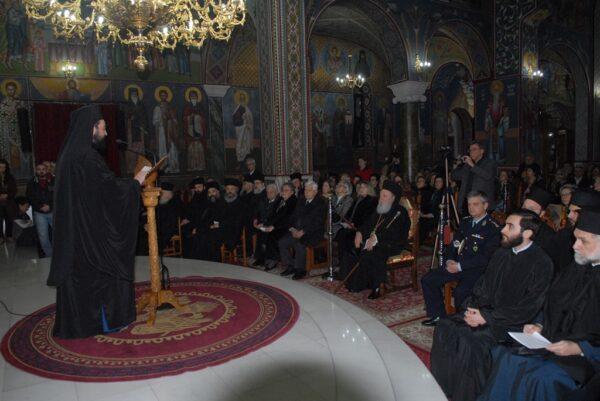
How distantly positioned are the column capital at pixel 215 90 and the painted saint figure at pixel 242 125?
1.04m

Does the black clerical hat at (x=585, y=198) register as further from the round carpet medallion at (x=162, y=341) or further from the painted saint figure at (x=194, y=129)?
the painted saint figure at (x=194, y=129)

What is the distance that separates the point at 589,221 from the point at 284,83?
24.2ft

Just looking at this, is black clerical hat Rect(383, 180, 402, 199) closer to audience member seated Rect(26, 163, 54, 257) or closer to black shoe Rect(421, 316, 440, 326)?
black shoe Rect(421, 316, 440, 326)

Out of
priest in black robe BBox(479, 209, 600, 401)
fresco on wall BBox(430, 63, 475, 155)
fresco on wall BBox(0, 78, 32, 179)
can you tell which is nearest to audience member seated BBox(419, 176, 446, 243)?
priest in black robe BBox(479, 209, 600, 401)

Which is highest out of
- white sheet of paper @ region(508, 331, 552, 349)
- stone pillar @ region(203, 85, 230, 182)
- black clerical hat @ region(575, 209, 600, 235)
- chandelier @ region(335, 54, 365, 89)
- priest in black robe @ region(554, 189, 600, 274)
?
chandelier @ region(335, 54, 365, 89)

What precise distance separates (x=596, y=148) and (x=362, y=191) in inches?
609

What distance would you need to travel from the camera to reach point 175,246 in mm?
8484

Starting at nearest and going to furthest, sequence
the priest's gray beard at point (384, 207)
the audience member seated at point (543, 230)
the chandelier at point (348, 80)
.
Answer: the audience member seated at point (543, 230), the priest's gray beard at point (384, 207), the chandelier at point (348, 80)

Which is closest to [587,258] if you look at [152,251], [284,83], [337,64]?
[152,251]

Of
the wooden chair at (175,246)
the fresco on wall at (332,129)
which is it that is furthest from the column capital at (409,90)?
the wooden chair at (175,246)

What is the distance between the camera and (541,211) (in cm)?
431

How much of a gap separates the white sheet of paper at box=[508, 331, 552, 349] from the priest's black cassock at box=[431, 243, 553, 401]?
185mm

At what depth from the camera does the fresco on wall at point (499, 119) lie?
13.7m

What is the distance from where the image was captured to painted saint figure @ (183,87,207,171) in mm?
13731
